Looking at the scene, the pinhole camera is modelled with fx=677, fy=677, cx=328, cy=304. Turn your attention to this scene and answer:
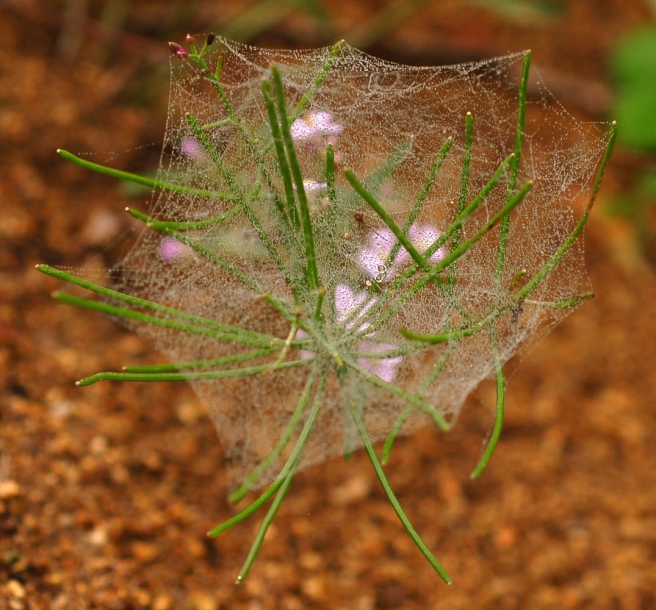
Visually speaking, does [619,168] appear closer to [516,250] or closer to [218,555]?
[516,250]

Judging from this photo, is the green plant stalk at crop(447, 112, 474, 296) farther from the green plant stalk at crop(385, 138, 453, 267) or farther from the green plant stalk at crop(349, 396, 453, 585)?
the green plant stalk at crop(349, 396, 453, 585)

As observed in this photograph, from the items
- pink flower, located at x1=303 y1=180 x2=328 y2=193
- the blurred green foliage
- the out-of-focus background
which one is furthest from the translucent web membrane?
the blurred green foliage

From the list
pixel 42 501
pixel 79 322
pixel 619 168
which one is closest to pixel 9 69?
pixel 79 322

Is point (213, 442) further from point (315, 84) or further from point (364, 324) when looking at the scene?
point (315, 84)

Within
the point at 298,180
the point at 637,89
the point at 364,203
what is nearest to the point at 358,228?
the point at 364,203

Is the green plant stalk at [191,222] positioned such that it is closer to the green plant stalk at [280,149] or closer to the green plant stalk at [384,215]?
the green plant stalk at [280,149]

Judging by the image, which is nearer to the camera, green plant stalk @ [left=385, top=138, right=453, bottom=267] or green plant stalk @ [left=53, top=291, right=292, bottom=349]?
green plant stalk @ [left=53, top=291, right=292, bottom=349]
